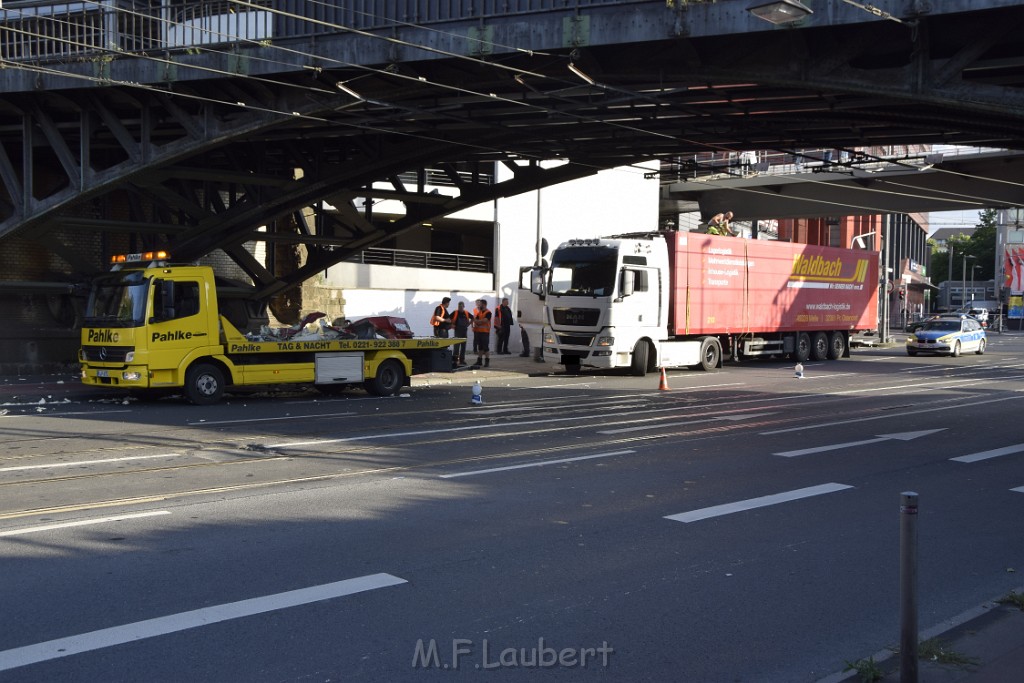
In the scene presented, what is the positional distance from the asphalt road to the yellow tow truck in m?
2.43

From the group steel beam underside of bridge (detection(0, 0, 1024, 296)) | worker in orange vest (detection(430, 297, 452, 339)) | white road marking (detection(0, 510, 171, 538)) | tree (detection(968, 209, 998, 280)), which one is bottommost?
white road marking (detection(0, 510, 171, 538))

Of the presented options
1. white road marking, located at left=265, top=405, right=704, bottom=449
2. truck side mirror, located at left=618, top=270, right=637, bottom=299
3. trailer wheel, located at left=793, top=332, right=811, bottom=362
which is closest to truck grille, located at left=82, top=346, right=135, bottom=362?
white road marking, located at left=265, top=405, right=704, bottom=449

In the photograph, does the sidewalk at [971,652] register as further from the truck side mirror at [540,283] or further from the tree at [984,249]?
the tree at [984,249]

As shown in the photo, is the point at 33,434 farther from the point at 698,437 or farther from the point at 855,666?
the point at 855,666

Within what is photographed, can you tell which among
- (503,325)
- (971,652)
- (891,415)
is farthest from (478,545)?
(503,325)

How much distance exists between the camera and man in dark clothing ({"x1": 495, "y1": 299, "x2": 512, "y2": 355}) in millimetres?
31562

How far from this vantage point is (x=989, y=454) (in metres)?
13.2

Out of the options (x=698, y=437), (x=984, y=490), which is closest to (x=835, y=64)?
(x=698, y=437)

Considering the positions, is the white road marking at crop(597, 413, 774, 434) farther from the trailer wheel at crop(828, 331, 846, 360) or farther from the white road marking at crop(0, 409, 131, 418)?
the trailer wheel at crop(828, 331, 846, 360)

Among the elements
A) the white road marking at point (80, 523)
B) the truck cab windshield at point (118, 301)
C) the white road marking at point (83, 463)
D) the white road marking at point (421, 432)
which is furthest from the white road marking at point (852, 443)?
the truck cab windshield at point (118, 301)

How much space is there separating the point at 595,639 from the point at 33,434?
10.5m

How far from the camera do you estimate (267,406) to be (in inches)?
707

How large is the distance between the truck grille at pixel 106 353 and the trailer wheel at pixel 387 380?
4843 millimetres

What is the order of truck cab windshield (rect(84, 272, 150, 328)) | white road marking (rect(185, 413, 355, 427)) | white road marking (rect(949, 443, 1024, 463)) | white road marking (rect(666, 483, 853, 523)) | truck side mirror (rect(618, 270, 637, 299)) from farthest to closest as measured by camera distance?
truck side mirror (rect(618, 270, 637, 299)), truck cab windshield (rect(84, 272, 150, 328)), white road marking (rect(185, 413, 355, 427)), white road marking (rect(949, 443, 1024, 463)), white road marking (rect(666, 483, 853, 523))
